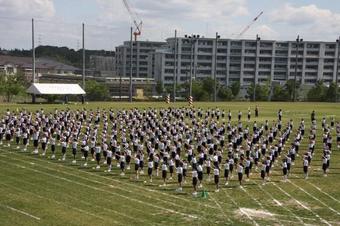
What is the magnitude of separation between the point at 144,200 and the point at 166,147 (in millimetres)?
7969

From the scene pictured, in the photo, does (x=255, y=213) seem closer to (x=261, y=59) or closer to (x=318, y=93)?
(x=318, y=93)

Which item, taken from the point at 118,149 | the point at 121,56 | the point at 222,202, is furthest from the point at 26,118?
the point at 121,56

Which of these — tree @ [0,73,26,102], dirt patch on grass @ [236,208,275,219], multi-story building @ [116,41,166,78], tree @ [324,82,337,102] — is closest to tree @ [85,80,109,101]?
tree @ [0,73,26,102]

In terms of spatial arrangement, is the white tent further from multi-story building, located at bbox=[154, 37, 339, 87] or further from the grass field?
multi-story building, located at bbox=[154, 37, 339, 87]

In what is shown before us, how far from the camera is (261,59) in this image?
12725cm

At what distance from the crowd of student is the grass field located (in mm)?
693

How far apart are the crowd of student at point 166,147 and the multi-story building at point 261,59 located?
276 ft

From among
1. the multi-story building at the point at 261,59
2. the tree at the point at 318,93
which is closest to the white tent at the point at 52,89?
the tree at the point at 318,93

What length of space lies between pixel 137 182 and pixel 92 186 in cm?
207

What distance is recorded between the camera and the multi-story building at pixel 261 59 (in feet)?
413

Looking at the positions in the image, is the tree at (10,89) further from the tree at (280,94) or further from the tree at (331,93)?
the tree at (331,93)

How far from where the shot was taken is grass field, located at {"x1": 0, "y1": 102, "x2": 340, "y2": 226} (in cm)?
1727

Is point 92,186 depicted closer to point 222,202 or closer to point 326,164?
point 222,202

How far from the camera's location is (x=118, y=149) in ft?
87.4
